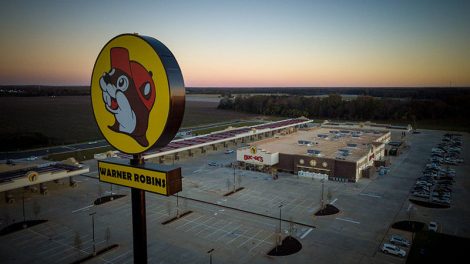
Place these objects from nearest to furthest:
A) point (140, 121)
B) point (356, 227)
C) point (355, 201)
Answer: point (140, 121), point (356, 227), point (355, 201)

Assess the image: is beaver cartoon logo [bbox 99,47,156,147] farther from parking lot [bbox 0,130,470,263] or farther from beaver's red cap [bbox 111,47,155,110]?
parking lot [bbox 0,130,470,263]

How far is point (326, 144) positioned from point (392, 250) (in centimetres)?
5649

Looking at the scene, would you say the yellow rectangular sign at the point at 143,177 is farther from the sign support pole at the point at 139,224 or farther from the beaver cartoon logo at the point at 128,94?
the beaver cartoon logo at the point at 128,94

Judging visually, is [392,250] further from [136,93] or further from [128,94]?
[128,94]

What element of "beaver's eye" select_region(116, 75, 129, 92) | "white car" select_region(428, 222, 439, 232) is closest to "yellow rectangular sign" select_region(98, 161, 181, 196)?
"beaver's eye" select_region(116, 75, 129, 92)

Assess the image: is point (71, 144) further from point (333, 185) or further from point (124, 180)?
point (124, 180)

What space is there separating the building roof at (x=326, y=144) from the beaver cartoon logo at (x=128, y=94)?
64014 mm

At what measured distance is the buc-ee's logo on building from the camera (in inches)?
738

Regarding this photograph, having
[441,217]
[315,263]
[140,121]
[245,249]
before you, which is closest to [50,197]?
[245,249]

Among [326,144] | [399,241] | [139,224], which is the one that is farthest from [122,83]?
[326,144]

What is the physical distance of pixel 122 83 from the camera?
20.3 meters

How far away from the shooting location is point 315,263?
129ft

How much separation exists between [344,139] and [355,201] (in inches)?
1866

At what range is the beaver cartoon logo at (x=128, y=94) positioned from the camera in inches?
766
